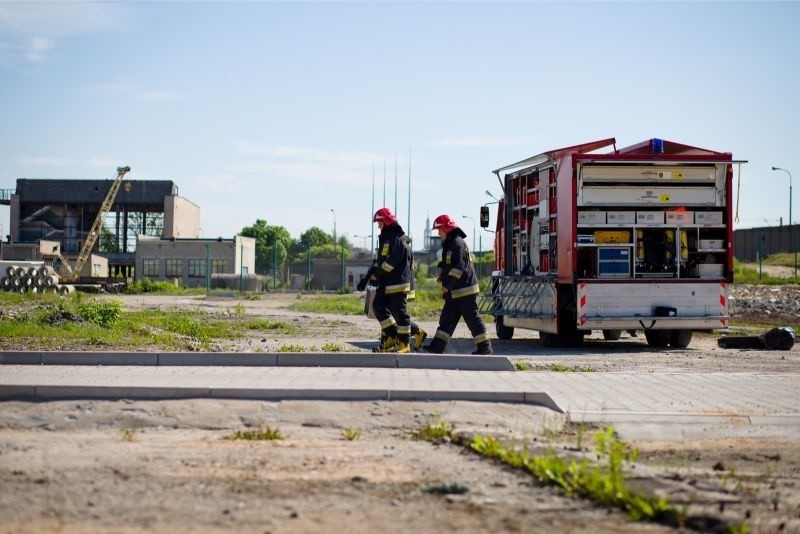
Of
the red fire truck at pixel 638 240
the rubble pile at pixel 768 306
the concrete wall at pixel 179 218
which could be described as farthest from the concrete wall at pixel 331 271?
the red fire truck at pixel 638 240

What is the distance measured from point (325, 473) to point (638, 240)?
12889 mm

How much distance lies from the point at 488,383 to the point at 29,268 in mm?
54649

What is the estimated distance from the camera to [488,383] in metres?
10.3

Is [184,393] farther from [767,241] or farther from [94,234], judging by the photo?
[94,234]

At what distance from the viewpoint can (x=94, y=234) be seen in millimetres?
88188

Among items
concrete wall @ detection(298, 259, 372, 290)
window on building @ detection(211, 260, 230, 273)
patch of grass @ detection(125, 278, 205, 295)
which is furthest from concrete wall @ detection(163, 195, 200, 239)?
patch of grass @ detection(125, 278, 205, 295)

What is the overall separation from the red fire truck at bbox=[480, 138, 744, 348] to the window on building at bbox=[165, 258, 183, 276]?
67.1m

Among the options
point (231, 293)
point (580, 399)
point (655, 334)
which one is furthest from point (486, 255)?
point (580, 399)

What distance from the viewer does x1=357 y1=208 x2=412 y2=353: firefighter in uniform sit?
14.4 metres

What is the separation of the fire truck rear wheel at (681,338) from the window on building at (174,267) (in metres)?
67.5

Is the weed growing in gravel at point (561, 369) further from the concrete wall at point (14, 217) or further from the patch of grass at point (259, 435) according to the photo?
the concrete wall at point (14, 217)

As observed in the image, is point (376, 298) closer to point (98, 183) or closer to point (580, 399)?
point (580, 399)

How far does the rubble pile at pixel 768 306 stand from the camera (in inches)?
1190

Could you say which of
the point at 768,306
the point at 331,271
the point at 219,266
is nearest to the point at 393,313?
the point at 768,306
